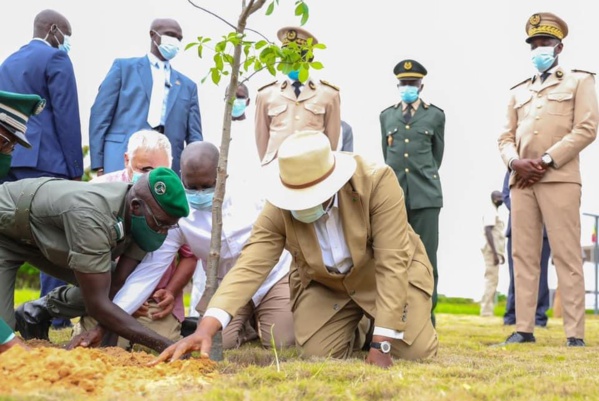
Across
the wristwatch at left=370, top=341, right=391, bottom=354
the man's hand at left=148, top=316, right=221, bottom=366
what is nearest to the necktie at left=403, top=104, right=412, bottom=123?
the wristwatch at left=370, top=341, right=391, bottom=354

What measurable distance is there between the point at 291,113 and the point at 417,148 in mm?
1247

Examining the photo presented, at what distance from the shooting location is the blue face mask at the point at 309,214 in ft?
13.6

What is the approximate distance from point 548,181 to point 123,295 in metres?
3.19

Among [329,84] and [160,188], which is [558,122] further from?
[160,188]

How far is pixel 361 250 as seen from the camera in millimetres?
4508

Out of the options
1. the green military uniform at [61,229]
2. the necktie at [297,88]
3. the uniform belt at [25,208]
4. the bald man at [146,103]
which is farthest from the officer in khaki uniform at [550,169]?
the uniform belt at [25,208]

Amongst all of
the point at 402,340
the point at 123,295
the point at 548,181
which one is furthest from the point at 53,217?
the point at 548,181

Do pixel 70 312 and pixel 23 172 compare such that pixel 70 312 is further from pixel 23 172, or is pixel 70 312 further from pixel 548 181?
pixel 548 181

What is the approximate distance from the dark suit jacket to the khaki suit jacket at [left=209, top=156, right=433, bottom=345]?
2.62 metres

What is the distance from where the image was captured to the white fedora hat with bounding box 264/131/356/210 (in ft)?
13.1

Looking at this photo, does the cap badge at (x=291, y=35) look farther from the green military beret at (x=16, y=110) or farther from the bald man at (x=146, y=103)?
the green military beret at (x=16, y=110)

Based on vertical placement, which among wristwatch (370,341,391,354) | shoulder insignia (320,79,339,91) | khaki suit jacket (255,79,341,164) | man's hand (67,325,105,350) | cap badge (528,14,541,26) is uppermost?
cap badge (528,14,541,26)

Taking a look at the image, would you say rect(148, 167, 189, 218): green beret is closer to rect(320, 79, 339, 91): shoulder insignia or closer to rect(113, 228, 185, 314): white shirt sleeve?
rect(113, 228, 185, 314): white shirt sleeve

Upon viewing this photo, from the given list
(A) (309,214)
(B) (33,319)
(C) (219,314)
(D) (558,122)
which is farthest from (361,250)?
(D) (558,122)
